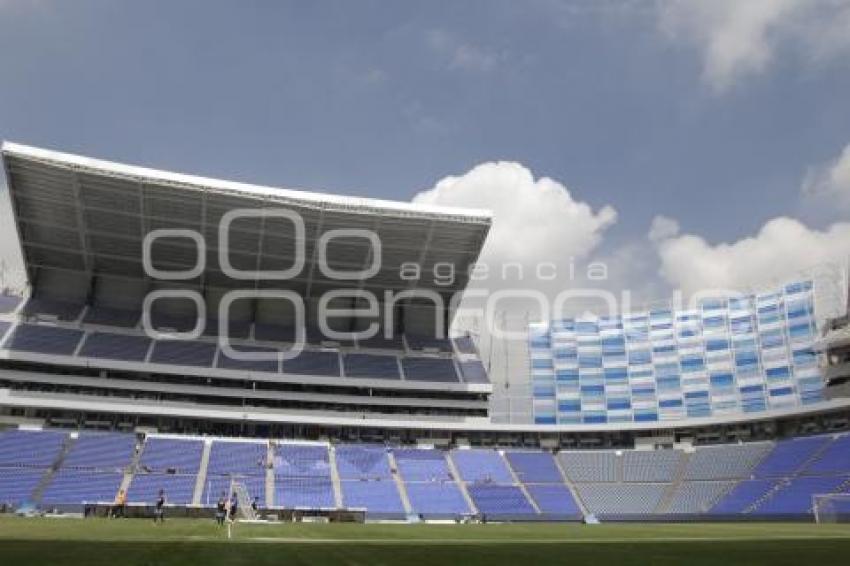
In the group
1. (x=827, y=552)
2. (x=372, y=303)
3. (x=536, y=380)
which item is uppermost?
(x=372, y=303)

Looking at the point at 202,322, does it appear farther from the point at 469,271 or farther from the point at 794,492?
the point at 794,492

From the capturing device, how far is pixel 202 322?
72062 millimetres

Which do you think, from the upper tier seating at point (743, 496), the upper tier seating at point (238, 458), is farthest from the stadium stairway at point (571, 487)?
the upper tier seating at point (238, 458)

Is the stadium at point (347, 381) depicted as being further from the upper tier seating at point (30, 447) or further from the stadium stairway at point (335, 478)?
the upper tier seating at point (30, 447)

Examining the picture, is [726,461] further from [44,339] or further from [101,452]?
[44,339]

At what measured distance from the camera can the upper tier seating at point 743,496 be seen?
58.4 m

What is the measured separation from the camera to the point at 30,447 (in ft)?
189

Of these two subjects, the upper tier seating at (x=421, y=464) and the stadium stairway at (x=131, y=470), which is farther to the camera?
the upper tier seating at (x=421, y=464)

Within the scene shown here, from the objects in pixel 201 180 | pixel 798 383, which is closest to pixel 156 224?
pixel 201 180

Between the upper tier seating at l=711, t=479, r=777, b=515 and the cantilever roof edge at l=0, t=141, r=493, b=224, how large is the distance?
28.9 metres

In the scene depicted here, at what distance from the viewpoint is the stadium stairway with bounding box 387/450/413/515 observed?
59.8m

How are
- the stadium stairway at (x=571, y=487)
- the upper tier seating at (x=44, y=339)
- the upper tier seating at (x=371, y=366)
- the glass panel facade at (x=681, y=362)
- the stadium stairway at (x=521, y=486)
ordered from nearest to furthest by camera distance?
the upper tier seating at (x=44, y=339)
the stadium stairway at (x=521, y=486)
the stadium stairway at (x=571, y=487)
the glass panel facade at (x=681, y=362)
the upper tier seating at (x=371, y=366)

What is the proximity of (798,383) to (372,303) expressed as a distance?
1535 inches

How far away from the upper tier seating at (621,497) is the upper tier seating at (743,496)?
561 centimetres
